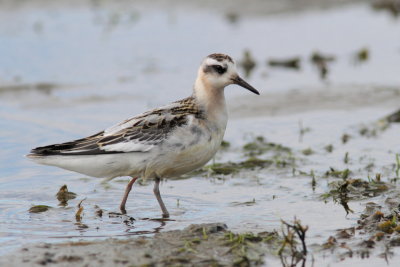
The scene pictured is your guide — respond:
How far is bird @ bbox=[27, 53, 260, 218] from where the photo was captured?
9.67 metres

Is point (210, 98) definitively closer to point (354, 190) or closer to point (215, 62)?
point (215, 62)

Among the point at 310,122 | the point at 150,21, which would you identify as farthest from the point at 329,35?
the point at 310,122

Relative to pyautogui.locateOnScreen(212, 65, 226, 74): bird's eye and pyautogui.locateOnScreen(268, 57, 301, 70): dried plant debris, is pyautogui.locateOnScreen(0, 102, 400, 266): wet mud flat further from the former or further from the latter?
pyautogui.locateOnScreen(268, 57, 301, 70): dried plant debris

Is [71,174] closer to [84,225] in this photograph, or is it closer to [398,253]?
[84,225]

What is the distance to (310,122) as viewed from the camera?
1431 centimetres

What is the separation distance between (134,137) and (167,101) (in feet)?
19.6

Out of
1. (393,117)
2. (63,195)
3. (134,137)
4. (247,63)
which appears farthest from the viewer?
(247,63)

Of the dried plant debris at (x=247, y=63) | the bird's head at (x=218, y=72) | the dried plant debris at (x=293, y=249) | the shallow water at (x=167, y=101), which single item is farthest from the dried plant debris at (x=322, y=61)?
the dried plant debris at (x=293, y=249)

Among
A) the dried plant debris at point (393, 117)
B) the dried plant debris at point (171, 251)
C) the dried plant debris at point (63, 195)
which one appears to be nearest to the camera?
the dried plant debris at point (171, 251)

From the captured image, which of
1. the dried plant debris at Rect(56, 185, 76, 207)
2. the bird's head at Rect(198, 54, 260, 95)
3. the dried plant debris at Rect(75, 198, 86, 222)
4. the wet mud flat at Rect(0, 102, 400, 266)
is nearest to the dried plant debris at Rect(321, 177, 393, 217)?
the wet mud flat at Rect(0, 102, 400, 266)

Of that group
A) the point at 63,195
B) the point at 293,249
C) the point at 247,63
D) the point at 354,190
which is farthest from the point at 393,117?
the point at 293,249

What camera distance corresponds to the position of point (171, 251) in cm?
817

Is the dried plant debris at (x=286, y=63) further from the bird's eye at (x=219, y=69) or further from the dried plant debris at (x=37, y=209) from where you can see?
the dried plant debris at (x=37, y=209)

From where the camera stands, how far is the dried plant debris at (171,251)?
7863mm
